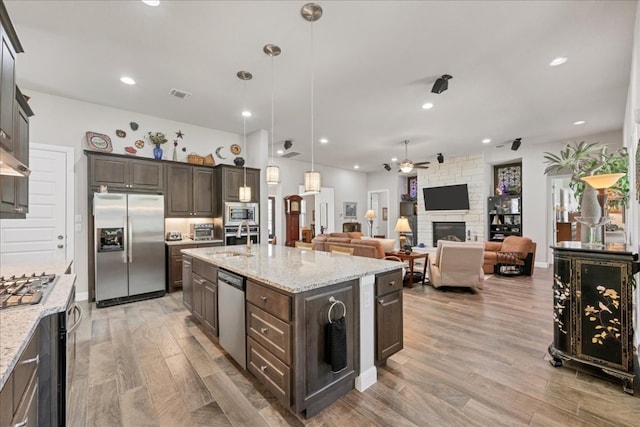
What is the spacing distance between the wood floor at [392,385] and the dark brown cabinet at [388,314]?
0.21 metres

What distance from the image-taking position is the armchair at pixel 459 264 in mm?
4555

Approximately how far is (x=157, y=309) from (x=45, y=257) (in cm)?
174

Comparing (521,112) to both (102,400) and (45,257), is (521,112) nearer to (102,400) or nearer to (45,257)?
(102,400)

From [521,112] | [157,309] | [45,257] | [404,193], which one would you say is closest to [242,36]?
A: [157,309]

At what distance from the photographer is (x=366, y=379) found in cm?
216

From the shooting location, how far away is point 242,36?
277 cm

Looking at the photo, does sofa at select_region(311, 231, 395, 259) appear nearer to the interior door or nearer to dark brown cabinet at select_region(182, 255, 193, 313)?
dark brown cabinet at select_region(182, 255, 193, 313)

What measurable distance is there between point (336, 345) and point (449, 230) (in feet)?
25.0

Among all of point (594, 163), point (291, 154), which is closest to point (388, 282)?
point (594, 163)

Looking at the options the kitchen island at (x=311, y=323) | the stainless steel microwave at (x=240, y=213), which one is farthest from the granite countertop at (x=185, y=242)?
the kitchen island at (x=311, y=323)

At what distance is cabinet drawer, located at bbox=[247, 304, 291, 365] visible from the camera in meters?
1.80

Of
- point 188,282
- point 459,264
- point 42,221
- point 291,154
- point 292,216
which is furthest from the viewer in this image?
point 292,216

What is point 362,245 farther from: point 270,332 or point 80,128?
point 80,128

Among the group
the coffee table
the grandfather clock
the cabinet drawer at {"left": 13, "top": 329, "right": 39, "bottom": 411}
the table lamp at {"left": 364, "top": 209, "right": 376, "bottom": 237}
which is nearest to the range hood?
the cabinet drawer at {"left": 13, "top": 329, "right": 39, "bottom": 411}
